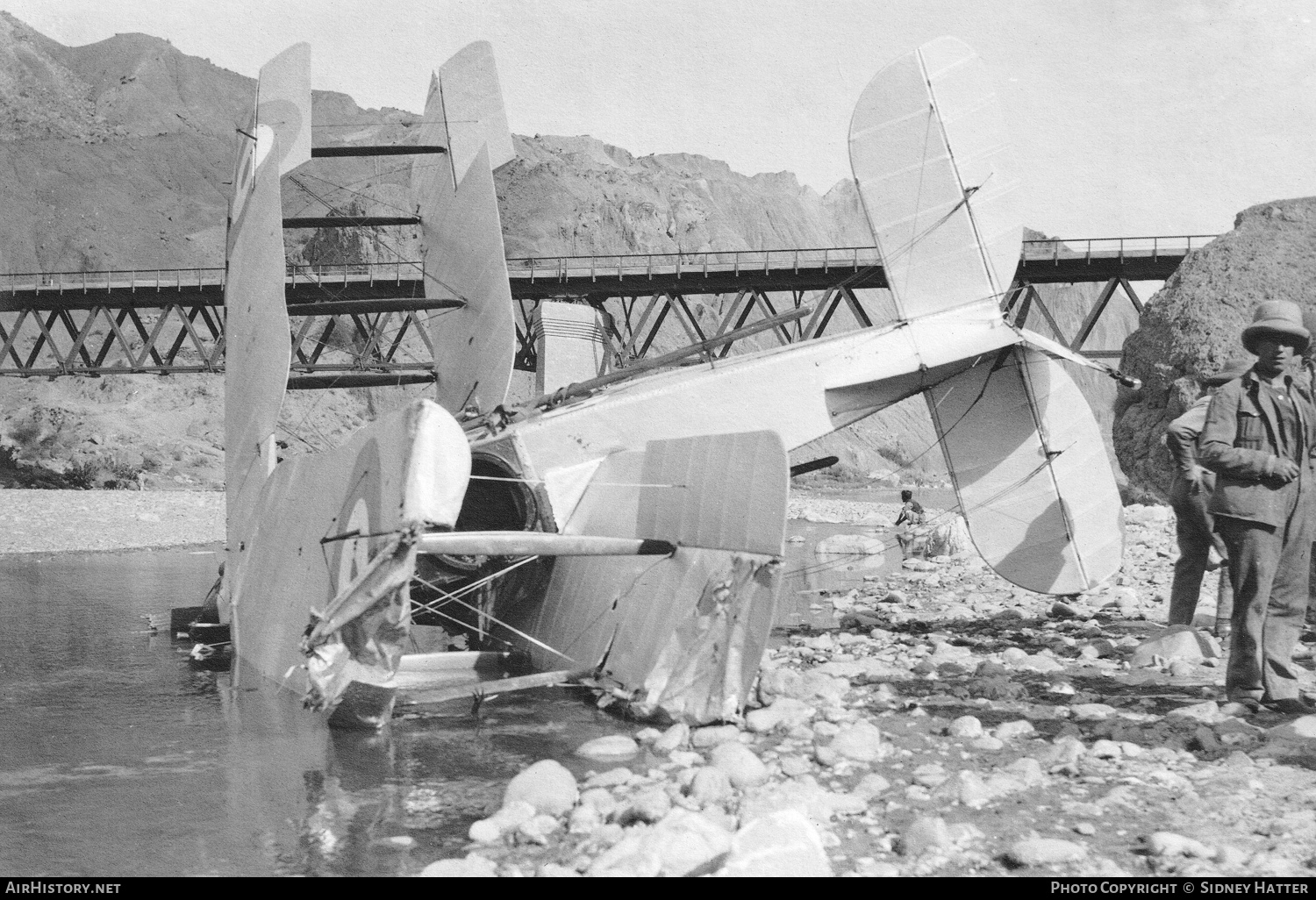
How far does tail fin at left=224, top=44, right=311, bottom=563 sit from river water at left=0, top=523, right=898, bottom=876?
6.30ft

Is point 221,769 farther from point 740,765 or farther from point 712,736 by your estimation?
point 740,765

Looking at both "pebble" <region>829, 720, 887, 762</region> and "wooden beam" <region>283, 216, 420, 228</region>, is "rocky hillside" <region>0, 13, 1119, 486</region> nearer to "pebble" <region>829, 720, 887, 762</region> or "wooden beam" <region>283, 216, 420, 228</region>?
"wooden beam" <region>283, 216, 420, 228</region>

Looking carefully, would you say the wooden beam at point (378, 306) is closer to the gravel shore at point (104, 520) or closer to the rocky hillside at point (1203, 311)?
the gravel shore at point (104, 520)

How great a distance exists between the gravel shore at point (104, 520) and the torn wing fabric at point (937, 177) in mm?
18018

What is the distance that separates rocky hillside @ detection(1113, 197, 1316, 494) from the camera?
1432cm

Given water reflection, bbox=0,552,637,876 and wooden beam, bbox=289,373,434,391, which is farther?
wooden beam, bbox=289,373,434,391

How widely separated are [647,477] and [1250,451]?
4249 mm

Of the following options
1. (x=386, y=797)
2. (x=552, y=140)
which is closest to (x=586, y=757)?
(x=386, y=797)

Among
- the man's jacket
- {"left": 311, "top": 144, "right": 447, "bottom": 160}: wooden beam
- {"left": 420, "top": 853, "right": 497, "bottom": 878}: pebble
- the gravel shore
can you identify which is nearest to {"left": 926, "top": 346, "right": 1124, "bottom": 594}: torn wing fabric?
the man's jacket

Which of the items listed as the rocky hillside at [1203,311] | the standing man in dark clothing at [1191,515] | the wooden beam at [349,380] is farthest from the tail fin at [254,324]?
the rocky hillside at [1203,311]
